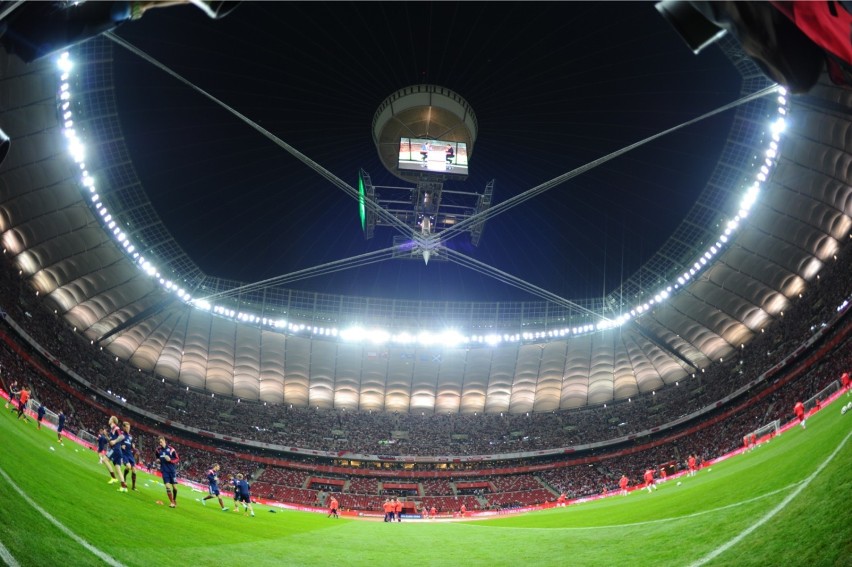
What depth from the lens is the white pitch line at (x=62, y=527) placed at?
32.4ft

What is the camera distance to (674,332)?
60312mm

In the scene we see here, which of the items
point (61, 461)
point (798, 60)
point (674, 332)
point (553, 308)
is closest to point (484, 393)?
point (553, 308)

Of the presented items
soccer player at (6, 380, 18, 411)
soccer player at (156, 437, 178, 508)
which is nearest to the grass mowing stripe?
soccer player at (156, 437, 178, 508)

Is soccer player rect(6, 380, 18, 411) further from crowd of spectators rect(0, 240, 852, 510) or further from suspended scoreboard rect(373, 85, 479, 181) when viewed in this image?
suspended scoreboard rect(373, 85, 479, 181)

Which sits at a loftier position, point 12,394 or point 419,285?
point 419,285

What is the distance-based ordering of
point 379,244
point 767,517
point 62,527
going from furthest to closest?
point 379,244 → point 767,517 → point 62,527

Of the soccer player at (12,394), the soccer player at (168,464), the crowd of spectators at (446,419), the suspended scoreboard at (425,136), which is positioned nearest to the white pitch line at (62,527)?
the soccer player at (168,464)

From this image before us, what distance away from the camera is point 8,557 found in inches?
342

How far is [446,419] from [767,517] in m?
57.8

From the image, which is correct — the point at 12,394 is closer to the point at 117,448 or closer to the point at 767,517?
the point at 117,448

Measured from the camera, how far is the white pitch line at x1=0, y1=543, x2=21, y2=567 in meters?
8.52

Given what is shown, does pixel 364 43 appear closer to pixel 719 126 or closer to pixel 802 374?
pixel 719 126

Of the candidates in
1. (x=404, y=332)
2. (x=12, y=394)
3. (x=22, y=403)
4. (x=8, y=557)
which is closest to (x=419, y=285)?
(x=404, y=332)

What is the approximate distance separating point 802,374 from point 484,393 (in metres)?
31.1
